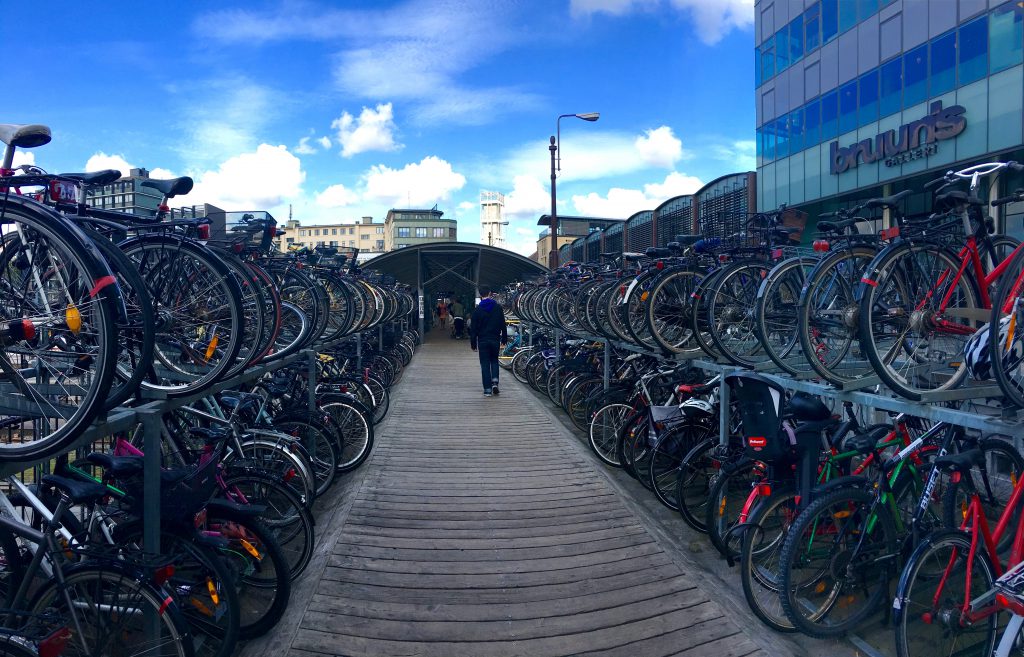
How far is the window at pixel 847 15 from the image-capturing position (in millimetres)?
19094

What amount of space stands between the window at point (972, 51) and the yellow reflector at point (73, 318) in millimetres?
18975

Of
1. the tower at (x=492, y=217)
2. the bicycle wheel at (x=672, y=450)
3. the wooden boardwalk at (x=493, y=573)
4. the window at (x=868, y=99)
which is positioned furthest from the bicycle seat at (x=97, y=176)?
the tower at (x=492, y=217)

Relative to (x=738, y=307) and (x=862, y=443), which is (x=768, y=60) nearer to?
(x=738, y=307)

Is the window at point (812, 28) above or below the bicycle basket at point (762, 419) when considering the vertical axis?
above

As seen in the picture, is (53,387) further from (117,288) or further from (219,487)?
(219,487)

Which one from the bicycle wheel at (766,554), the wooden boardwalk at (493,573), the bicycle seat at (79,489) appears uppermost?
the bicycle seat at (79,489)


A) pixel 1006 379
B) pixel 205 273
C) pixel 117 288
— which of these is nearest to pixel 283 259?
pixel 205 273

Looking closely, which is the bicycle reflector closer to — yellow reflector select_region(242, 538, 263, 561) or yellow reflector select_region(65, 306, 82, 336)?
yellow reflector select_region(65, 306, 82, 336)

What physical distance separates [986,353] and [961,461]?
0.49 m

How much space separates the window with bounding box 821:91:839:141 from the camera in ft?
66.5

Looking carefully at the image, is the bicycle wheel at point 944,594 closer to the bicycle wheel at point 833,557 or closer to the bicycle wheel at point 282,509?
the bicycle wheel at point 833,557

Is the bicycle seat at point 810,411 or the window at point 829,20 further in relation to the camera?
the window at point 829,20

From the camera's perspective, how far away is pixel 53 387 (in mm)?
2633

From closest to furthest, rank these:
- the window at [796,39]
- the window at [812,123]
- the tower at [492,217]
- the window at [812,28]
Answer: the window at [812,28] → the window at [812,123] → the window at [796,39] → the tower at [492,217]
